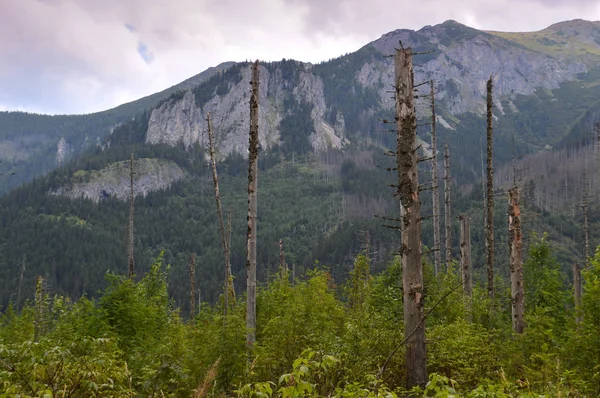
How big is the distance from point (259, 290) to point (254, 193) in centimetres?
543

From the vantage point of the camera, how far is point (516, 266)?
1581cm

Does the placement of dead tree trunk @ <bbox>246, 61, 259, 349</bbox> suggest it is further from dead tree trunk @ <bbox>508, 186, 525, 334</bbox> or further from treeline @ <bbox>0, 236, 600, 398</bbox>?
dead tree trunk @ <bbox>508, 186, 525, 334</bbox>

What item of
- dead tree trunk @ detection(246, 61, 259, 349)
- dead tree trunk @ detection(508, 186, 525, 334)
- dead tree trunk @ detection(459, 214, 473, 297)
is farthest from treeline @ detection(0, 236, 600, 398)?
dead tree trunk @ detection(459, 214, 473, 297)

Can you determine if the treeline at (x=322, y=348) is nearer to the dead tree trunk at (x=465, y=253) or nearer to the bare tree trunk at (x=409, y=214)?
the bare tree trunk at (x=409, y=214)

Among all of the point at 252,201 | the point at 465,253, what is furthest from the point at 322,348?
the point at 465,253

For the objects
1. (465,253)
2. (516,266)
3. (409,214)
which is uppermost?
(409,214)

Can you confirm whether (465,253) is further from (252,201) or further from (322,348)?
(322,348)

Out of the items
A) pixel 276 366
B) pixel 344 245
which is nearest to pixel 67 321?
pixel 276 366

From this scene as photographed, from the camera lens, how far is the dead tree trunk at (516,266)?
15.5m

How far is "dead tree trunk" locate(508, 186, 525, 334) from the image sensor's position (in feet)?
50.9

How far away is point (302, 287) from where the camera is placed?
1692cm

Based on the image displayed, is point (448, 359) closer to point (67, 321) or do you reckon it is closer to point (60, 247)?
point (67, 321)

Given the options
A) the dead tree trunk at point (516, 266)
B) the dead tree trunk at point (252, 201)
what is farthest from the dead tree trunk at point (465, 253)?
the dead tree trunk at point (252, 201)

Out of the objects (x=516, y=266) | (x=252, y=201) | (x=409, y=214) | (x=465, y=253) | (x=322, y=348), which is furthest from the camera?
(x=465, y=253)
